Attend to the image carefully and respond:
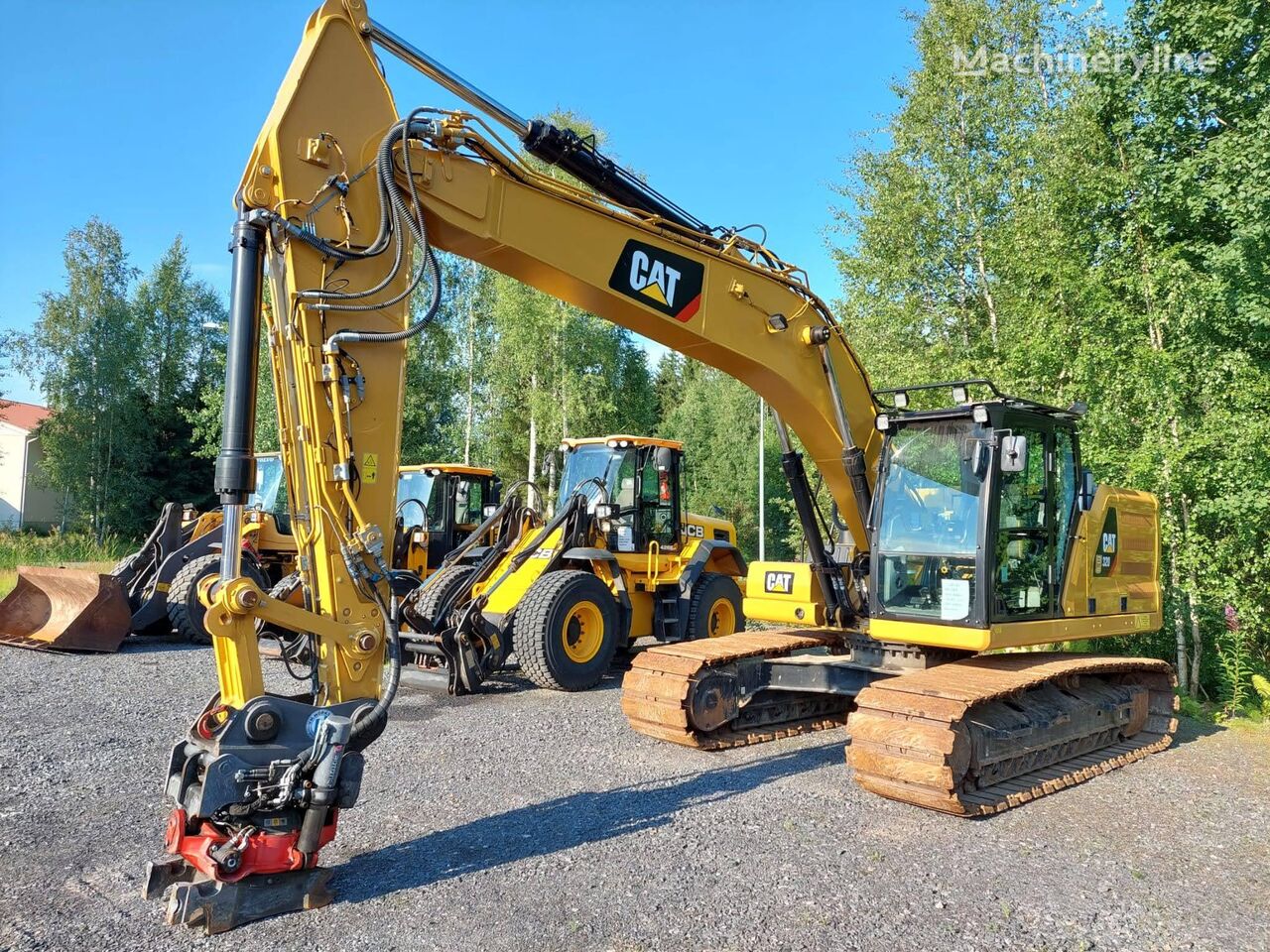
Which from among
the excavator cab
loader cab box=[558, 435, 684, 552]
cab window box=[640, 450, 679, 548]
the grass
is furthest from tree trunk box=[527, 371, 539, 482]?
the excavator cab

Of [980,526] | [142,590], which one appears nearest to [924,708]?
[980,526]

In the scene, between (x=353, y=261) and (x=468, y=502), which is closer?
(x=353, y=261)

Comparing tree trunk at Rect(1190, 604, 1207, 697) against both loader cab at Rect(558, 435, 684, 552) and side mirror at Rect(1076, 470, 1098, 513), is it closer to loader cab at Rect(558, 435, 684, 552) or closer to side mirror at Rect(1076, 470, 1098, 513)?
side mirror at Rect(1076, 470, 1098, 513)

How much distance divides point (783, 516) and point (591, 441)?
2144 centimetres

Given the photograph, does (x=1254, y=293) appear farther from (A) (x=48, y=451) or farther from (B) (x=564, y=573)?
(A) (x=48, y=451)

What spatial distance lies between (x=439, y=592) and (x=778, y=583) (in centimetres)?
381

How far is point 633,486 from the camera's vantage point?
1072 centimetres

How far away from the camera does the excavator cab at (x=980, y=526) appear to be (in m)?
6.14

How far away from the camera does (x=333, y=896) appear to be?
408 centimetres

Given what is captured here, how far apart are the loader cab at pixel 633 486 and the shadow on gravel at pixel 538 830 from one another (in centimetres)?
439

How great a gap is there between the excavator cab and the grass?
52.9 feet

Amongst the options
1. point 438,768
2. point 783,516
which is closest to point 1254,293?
point 438,768

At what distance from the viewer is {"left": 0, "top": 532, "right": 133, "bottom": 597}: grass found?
60.7ft

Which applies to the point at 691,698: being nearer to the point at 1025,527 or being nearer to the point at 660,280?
the point at 1025,527
